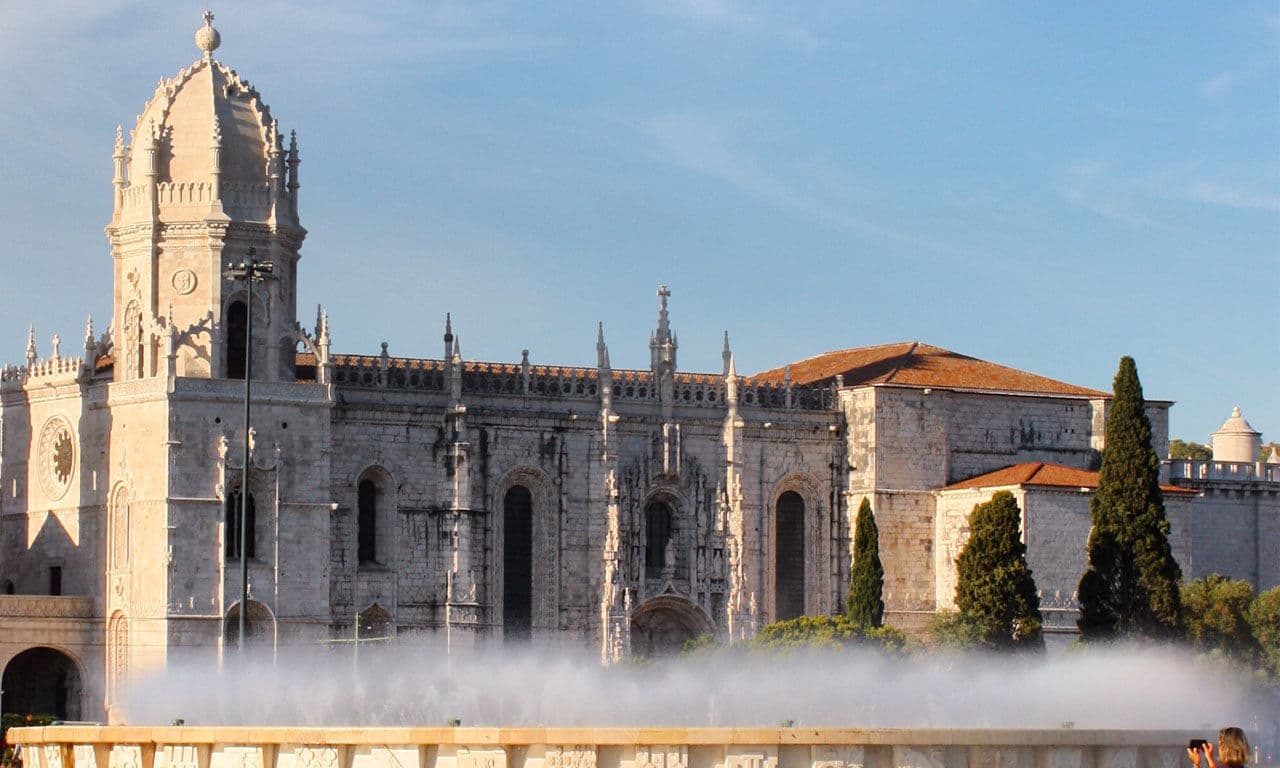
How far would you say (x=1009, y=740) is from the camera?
135 ft

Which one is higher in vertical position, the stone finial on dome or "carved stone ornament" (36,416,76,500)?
the stone finial on dome

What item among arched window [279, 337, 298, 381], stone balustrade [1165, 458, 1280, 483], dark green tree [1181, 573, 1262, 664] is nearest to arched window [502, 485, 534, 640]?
arched window [279, 337, 298, 381]

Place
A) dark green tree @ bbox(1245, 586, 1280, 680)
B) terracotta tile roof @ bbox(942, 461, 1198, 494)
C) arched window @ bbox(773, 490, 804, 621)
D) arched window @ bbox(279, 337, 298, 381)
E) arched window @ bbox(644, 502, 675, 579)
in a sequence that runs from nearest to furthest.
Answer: arched window @ bbox(279, 337, 298, 381), terracotta tile roof @ bbox(942, 461, 1198, 494), arched window @ bbox(644, 502, 675, 579), dark green tree @ bbox(1245, 586, 1280, 680), arched window @ bbox(773, 490, 804, 621)

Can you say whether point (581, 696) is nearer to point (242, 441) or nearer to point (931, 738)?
point (242, 441)

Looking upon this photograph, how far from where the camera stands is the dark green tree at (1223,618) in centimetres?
8744

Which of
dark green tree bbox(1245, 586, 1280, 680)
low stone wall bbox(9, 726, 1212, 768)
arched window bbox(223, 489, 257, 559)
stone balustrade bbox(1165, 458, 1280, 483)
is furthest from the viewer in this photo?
stone balustrade bbox(1165, 458, 1280, 483)

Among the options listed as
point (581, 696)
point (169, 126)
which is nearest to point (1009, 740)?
point (581, 696)

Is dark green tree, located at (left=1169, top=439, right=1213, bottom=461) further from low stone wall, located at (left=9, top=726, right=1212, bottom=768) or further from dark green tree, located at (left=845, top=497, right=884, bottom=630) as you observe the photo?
low stone wall, located at (left=9, top=726, right=1212, bottom=768)

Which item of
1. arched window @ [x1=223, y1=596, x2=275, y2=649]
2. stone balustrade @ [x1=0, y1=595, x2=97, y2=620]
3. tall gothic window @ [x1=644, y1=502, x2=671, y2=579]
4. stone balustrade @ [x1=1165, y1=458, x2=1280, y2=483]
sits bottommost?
arched window @ [x1=223, y1=596, x2=275, y2=649]

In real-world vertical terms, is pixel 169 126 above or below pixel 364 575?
above

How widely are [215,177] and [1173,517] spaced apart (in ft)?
106

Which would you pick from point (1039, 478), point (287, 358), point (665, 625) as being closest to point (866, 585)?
point (1039, 478)

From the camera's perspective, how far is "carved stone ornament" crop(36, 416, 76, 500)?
271 feet

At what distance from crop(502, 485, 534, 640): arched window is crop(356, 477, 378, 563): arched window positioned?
430 cm
